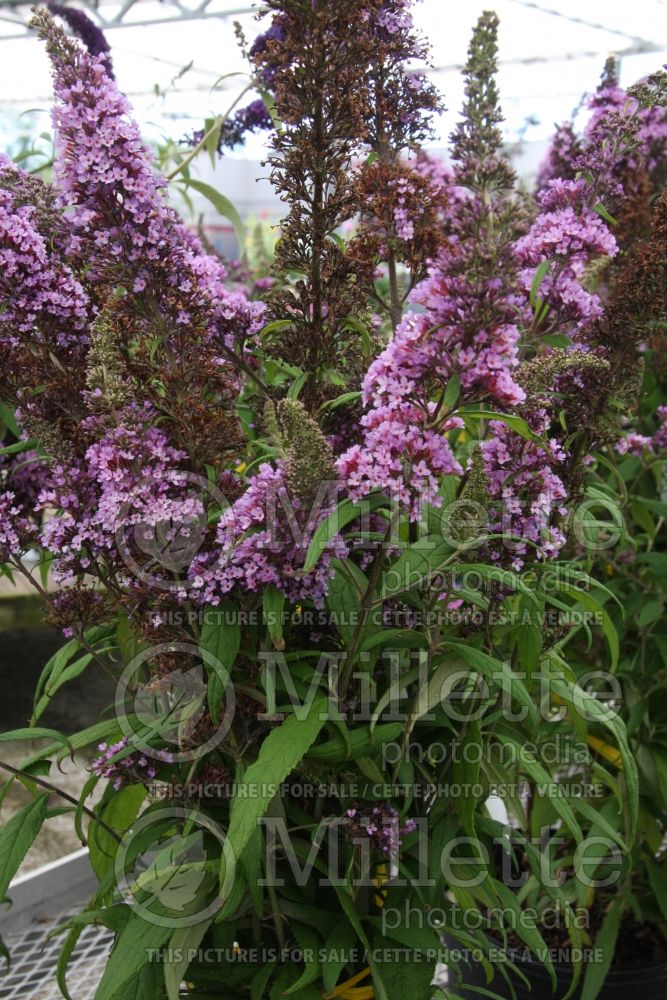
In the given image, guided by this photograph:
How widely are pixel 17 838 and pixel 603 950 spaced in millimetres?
785

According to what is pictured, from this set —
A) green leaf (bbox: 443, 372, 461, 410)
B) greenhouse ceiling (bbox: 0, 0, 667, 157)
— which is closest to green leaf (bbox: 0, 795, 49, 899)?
green leaf (bbox: 443, 372, 461, 410)

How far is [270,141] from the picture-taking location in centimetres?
75

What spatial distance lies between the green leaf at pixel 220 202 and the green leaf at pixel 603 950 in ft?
3.54

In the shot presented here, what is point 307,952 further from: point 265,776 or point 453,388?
point 453,388

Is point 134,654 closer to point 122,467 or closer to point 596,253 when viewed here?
point 122,467

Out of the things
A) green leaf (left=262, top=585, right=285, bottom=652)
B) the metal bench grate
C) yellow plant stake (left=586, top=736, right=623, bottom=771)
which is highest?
green leaf (left=262, top=585, right=285, bottom=652)

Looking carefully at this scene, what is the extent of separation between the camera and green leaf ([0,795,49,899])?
2.60ft

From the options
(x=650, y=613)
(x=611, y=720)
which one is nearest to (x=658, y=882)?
(x=650, y=613)

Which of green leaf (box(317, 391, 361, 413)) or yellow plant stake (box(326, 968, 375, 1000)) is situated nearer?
green leaf (box(317, 391, 361, 413))

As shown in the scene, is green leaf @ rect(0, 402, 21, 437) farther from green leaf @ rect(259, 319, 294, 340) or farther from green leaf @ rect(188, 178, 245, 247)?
green leaf @ rect(188, 178, 245, 247)

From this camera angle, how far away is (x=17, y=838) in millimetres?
822

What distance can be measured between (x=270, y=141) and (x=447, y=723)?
0.54 meters

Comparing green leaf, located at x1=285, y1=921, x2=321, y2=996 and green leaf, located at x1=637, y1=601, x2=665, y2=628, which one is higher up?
green leaf, located at x1=637, y1=601, x2=665, y2=628

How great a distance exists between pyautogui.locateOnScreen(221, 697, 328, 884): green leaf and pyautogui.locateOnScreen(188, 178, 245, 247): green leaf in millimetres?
748
